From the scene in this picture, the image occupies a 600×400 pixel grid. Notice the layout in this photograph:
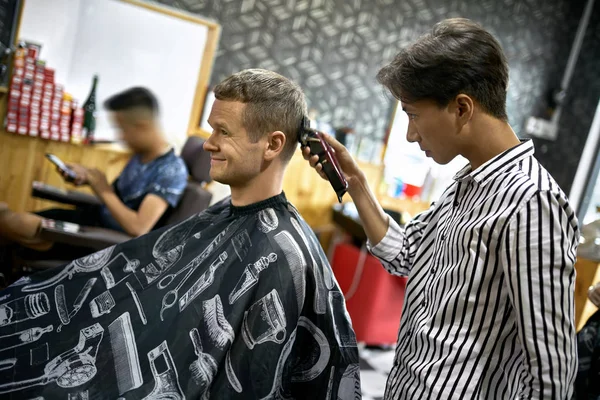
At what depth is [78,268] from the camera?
1.75 metres

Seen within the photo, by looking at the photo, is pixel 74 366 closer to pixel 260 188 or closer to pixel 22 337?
pixel 22 337

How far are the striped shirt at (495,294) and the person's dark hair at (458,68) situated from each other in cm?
14

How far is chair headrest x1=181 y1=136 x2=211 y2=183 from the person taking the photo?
2.94 meters

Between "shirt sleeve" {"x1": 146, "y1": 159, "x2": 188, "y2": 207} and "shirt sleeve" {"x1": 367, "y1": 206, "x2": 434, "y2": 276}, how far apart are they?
1.37 meters

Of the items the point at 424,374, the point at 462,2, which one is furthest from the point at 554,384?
the point at 462,2

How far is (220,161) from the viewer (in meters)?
1.60


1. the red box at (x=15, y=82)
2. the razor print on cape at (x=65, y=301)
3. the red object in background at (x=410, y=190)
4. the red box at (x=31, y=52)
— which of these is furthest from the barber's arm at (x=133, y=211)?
the red object in background at (x=410, y=190)

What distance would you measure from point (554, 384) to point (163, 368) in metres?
0.90

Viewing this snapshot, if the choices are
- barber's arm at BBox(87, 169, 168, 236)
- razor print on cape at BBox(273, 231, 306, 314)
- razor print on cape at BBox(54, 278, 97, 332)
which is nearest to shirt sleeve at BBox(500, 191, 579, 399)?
razor print on cape at BBox(273, 231, 306, 314)

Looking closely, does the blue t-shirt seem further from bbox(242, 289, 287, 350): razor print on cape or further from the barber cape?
bbox(242, 289, 287, 350): razor print on cape

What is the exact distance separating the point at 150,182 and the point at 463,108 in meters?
1.89

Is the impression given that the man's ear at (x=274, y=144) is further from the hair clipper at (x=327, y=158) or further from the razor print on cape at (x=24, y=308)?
the razor print on cape at (x=24, y=308)

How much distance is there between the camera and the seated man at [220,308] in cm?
137

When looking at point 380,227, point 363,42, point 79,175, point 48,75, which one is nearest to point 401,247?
point 380,227
